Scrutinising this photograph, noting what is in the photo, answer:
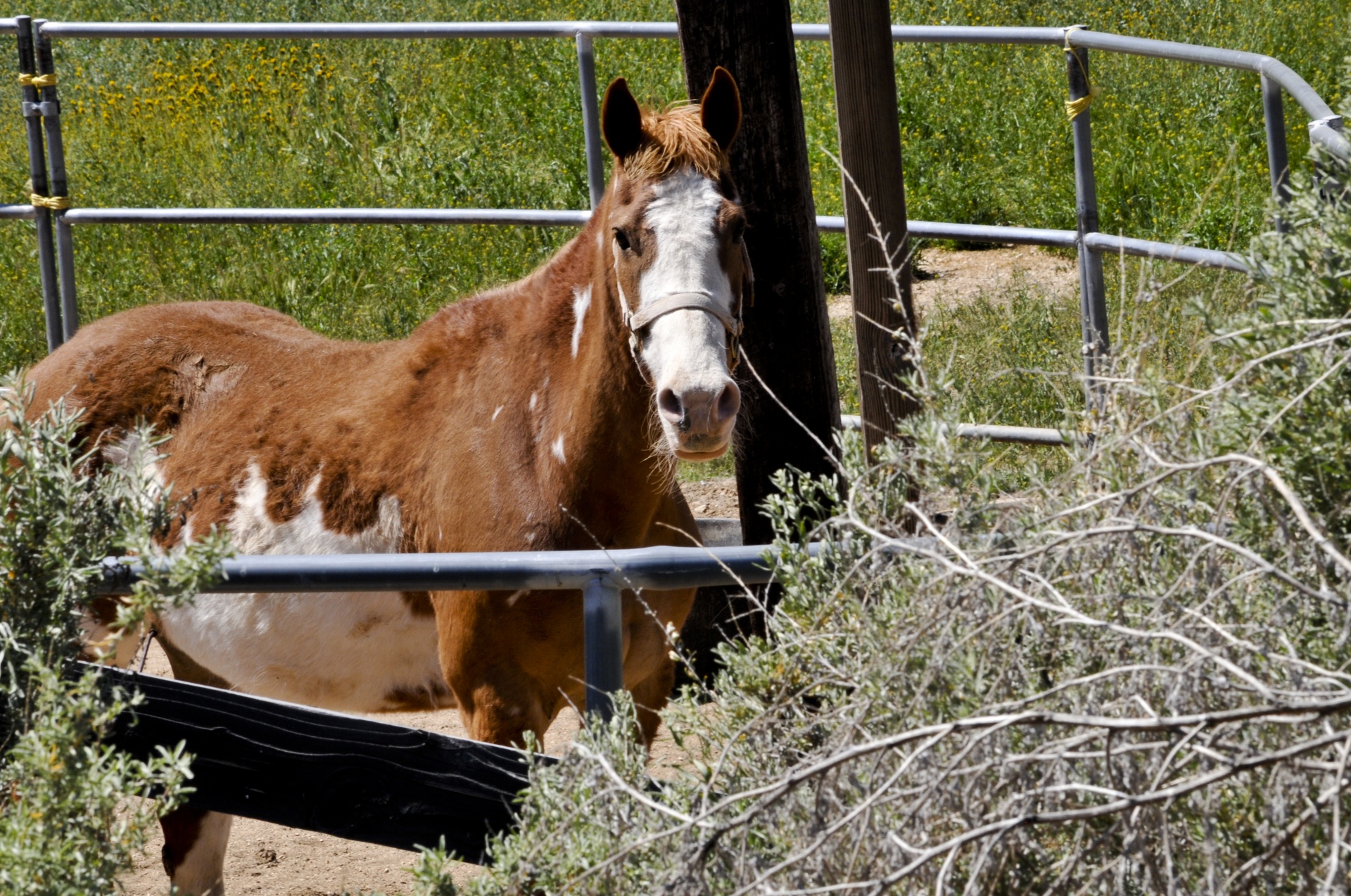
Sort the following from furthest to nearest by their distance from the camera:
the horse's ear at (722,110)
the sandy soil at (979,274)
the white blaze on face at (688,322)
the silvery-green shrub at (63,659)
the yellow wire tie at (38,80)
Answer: the sandy soil at (979,274), the yellow wire tie at (38,80), the horse's ear at (722,110), the white blaze on face at (688,322), the silvery-green shrub at (63,659)

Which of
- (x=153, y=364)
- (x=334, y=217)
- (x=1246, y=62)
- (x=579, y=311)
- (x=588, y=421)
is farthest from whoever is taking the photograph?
(x=334, y=217)

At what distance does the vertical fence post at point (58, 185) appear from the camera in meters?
5.01

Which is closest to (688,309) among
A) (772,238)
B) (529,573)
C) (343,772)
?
(772,238)

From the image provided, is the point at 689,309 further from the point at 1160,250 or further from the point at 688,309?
the point at 1160,250

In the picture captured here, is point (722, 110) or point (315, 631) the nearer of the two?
point (722, 110)

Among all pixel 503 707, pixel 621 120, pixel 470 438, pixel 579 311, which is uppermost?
pixel 621 120

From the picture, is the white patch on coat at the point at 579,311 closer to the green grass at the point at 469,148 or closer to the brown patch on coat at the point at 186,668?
the brown patch on coat at the point at 186,668

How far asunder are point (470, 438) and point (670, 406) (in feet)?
2.22

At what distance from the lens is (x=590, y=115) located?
467 centimetres

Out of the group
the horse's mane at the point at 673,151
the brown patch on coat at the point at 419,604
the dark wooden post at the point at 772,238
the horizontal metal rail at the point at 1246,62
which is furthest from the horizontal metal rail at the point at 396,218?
the brown patch on coat at the point at 419,604

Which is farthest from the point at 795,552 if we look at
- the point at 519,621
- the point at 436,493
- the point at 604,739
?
the point at 436,493

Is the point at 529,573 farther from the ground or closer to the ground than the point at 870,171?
closer to the ground

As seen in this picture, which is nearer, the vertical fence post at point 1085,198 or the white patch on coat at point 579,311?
the white patch on coat at point 579,311

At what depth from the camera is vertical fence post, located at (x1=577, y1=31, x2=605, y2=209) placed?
4.56m
